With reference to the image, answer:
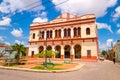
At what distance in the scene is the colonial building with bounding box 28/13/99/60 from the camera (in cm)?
3566

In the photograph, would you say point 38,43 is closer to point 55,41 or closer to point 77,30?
point 55,41

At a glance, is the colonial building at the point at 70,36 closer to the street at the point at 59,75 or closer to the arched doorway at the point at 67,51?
the arched doorway at the point at 67,51

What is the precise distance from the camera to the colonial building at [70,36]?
117 feet

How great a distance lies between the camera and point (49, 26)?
42438 millimetres

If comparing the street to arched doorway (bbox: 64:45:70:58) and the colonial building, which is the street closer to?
the colonial building

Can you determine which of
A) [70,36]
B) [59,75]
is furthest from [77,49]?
[59,75]

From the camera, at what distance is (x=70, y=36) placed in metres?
38.7

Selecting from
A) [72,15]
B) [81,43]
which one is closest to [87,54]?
[81,43]

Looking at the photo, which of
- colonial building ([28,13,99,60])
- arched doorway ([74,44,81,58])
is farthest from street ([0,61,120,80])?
arched doorway ([74,44,81,58])

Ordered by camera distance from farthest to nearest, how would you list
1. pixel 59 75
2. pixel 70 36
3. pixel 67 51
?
pixel 67 51, pixel 70 36, pixel 59 75

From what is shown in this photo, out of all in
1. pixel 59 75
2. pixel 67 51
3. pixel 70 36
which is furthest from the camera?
pixel 67 51

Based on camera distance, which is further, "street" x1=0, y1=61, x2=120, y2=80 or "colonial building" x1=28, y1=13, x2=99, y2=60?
"colonial building" x1=28, y1=13, x2=99, y2=60

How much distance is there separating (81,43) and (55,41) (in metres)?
8.19

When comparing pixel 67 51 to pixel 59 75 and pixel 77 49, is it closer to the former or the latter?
Result: pixel 77 49
